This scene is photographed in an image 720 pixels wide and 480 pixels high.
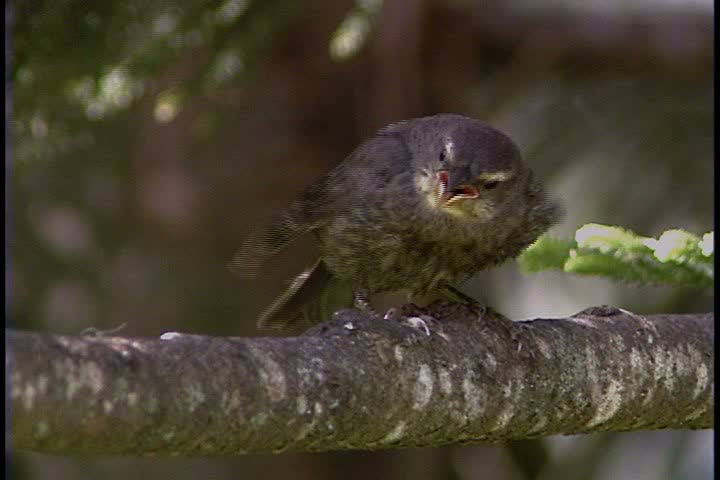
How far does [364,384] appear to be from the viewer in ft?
8.05

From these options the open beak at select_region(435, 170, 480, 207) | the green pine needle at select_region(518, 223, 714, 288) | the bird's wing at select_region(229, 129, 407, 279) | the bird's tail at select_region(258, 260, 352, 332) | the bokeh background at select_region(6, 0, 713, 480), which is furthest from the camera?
the bokeh background at select_region(6, 0, 713, 480)

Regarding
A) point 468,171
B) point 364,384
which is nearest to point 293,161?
point 468,171

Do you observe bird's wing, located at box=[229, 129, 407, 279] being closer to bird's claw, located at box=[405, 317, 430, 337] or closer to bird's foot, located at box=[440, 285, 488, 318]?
bird's foot, located at box=[440, 285, 488, 318]

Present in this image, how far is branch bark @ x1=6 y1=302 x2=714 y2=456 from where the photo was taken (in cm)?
206

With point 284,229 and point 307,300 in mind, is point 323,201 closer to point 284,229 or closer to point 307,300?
point 284,229

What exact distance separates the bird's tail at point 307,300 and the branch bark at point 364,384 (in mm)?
1086

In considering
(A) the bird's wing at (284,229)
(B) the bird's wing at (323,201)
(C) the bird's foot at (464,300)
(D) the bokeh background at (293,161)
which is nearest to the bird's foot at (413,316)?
(C) the bird's foot at (464,300)

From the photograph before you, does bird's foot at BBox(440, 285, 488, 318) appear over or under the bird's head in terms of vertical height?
under

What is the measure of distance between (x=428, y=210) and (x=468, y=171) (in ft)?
0.55

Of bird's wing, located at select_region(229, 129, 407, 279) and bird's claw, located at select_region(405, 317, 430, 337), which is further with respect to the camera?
bird's wing, located at select_region(229, 129, 407, 279)

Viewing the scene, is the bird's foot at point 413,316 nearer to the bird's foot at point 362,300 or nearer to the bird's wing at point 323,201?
the bird's foot at point 362,300

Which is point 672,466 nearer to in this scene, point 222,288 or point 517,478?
point 517,478

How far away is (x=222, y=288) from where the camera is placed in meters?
5.71

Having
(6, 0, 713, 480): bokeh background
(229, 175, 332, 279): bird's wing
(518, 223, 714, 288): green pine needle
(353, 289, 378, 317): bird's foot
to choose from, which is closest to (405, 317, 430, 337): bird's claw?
(518, 223, 714, 288): green pine needle
